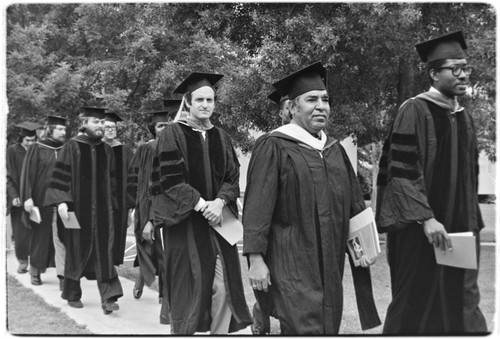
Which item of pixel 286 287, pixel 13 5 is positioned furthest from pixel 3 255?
pixel 286 287

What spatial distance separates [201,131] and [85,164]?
7.01 ft

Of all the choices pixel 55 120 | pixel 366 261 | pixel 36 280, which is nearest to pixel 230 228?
pixel 366 261

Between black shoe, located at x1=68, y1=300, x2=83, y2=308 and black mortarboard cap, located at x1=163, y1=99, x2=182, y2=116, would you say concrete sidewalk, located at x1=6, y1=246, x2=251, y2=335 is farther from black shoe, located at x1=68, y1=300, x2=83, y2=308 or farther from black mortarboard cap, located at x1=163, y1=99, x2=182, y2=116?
black mortarboard cap, located at x1=163, y1=99, x2=182, y2=116

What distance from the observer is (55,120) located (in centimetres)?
718

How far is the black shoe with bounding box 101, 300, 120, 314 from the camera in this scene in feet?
22.1

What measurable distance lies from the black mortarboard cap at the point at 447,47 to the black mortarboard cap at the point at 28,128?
4.09 meters

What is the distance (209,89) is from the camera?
17.7ft

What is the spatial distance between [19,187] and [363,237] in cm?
500

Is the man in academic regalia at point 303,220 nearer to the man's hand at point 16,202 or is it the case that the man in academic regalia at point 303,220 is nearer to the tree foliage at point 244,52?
the tree foliage at point 244,52

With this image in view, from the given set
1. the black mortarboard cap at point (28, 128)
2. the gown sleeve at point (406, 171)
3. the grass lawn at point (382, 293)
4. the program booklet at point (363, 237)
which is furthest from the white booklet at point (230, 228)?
the black mortarboard cap at point (28, 128)

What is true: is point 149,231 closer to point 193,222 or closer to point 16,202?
point 193,222

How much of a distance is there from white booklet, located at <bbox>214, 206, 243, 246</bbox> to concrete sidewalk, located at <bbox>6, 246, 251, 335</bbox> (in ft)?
2.79

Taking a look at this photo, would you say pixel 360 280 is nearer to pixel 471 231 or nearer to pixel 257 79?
pixel 471 231

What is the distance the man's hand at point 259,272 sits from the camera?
4.43 metres
